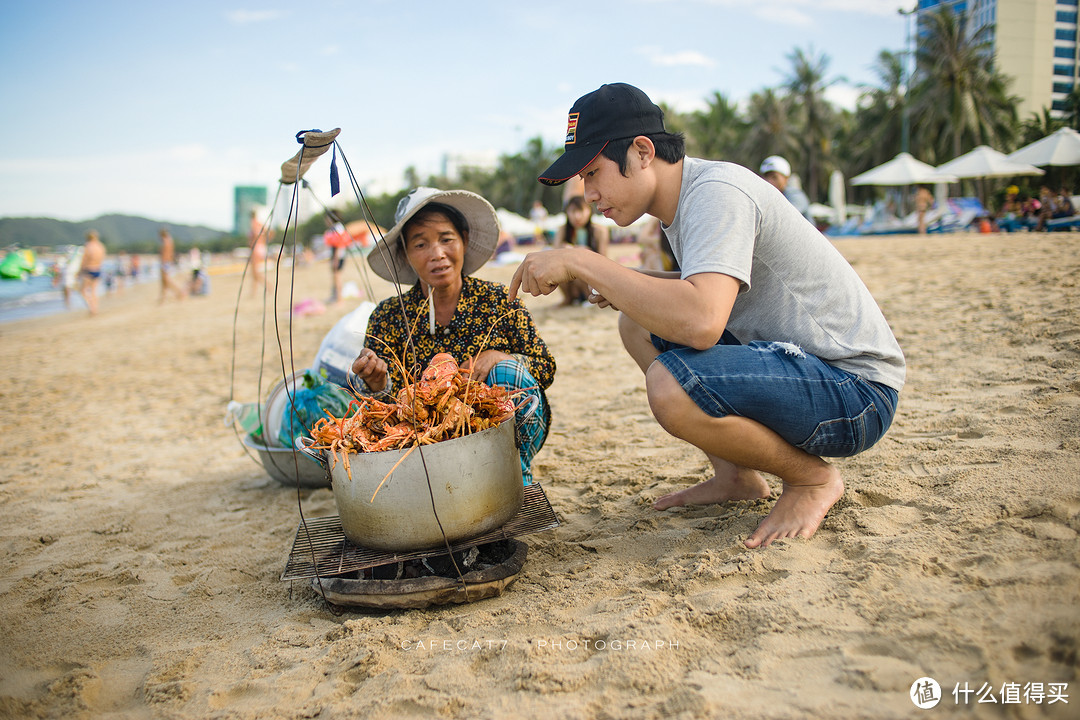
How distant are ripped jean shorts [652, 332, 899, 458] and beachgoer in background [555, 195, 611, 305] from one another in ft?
16.9

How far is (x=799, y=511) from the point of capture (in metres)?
2.12

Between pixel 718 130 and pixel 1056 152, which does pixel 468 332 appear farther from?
pixel 718 130

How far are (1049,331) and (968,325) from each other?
60cm

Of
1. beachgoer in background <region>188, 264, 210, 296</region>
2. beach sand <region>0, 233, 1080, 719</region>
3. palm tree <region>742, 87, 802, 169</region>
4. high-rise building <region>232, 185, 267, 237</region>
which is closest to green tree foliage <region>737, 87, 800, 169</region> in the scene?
palm tree <region>742, 87, 802, 169</region>

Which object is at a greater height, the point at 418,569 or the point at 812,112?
the point at 812,112

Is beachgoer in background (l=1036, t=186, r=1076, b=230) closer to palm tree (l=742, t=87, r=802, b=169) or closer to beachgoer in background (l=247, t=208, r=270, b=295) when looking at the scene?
beachgoer in background (l=247, t=208, r=270, b=295)

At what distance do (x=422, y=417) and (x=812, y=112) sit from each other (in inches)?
1890

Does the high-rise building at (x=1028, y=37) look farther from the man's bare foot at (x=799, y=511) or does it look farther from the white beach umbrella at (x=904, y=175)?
the man's bare foot at (x=799, y=511)

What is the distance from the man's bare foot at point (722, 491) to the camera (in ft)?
8.32

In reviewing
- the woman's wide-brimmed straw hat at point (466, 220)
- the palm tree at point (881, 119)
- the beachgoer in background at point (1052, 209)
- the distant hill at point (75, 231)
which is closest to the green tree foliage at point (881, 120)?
the palm tree at point (881, 119)

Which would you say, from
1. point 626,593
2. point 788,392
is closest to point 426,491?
point 626,593

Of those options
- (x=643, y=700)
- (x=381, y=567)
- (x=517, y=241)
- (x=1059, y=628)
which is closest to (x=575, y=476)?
(x=381, y=567)

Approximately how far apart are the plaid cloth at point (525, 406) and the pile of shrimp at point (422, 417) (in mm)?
201

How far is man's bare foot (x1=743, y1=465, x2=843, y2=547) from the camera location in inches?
81.0
